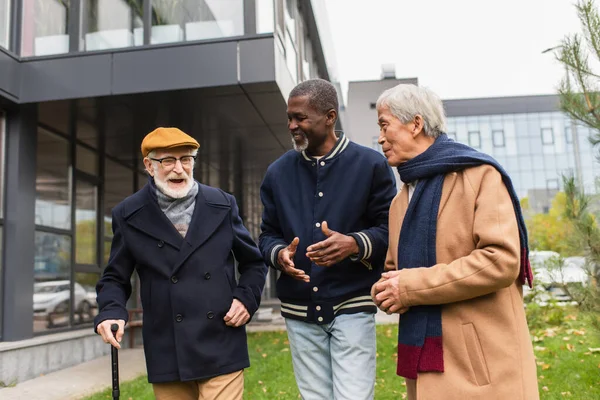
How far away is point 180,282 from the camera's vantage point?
2.81 meters

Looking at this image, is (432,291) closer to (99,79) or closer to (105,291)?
(105,291)

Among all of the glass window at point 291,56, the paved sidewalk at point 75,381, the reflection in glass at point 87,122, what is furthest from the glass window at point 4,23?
the paved sidewalk at point 75,381

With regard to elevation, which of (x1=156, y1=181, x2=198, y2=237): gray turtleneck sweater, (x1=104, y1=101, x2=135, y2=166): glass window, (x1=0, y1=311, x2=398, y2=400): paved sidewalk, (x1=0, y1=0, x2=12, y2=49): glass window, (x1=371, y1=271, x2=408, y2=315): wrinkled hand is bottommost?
(x1=0, y1=311, x2=398, y2=400): paved sidewalk

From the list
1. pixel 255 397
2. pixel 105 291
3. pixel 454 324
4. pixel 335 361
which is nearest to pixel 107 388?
pixel 255 397

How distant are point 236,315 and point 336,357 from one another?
1.60 feet

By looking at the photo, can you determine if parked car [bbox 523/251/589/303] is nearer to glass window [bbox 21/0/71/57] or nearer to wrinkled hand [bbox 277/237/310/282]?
wrinkled hand [bbox 277/237/310/282]

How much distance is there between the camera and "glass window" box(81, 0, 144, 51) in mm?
8883

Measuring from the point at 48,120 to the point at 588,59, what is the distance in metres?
7.17

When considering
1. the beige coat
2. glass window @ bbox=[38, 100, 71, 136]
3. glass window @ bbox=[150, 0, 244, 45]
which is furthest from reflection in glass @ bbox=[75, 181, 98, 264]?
the beige coat

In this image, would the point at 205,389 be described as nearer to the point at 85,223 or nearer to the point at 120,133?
the point at 120,133

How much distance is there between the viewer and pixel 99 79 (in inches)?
320

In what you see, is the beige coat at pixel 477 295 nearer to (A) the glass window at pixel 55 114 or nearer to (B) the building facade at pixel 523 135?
(A) the glass window at pixel 55 114

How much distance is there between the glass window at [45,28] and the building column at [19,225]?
87 centimetres

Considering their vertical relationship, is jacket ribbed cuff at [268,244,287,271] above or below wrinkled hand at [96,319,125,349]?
above
